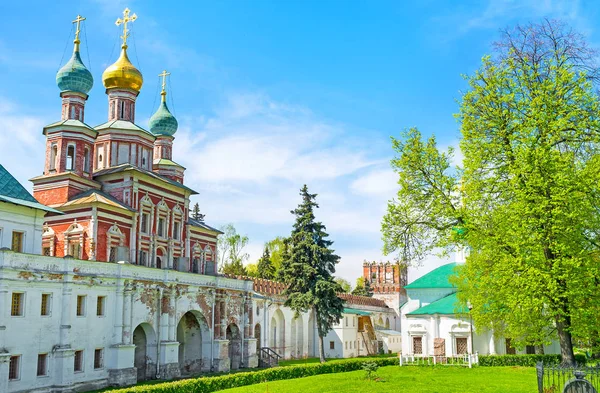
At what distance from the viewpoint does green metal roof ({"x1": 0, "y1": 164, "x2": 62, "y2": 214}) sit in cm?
2373

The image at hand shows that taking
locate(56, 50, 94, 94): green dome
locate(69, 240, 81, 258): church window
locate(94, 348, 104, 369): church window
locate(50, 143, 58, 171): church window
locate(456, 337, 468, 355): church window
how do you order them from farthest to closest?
locate(456, 337, 468, 355): church window
locate(56, 50, 94, 94): green dome
locate(50, 143, 58, 171): church window
locate(69, 240, 81, 258): church window
locate(94, 348, 104, 369): church window

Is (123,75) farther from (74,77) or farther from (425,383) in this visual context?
(425,383)

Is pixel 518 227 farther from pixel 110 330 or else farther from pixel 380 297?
pixel 380 297

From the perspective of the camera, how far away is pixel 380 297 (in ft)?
238

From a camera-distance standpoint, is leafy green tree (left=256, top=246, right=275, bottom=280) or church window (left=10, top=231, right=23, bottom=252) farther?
leafy green tree (left=256, top=246, right=275, bottom=280)

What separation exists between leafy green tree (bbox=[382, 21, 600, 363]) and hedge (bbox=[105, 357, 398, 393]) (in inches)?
354

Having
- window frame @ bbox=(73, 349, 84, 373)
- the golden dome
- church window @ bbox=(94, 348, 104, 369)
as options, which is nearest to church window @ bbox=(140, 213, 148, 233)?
the golden dome

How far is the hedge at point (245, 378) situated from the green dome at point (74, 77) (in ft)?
58.0

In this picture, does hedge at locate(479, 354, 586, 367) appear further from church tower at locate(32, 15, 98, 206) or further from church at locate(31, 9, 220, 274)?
church tower at locate(32, 15, 98, 206)

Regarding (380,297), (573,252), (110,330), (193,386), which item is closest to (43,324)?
(110,330)

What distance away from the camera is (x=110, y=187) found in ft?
105

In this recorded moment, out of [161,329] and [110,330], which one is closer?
[110,330]

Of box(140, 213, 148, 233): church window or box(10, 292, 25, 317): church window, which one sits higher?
box(140, 213, 148, 233): church window

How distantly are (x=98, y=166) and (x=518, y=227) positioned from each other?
25059 millimetres
